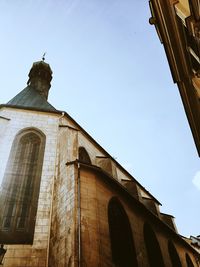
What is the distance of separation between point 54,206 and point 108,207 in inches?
78.7

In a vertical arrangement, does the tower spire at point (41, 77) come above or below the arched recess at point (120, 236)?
above

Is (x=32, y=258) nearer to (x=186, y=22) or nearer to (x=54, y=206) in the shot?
(x=54, y=206)

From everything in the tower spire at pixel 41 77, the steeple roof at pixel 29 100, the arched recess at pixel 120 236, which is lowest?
the arched recess at pixel 120 236

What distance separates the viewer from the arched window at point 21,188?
7.91 meters

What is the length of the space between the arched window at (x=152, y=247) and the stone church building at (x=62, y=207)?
41 millimetres

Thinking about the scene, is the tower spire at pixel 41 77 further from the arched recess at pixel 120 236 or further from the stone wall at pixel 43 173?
the arched recess at pixel 120 236

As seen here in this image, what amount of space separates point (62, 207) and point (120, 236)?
247cm

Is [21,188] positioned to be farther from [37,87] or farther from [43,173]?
[37,87]

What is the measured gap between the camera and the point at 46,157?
10.3 metres

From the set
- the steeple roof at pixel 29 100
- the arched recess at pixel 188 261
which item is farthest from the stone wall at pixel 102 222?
the steeple roof at pixel 29 100

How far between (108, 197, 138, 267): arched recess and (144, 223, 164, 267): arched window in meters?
1.75

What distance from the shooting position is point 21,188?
30.0 ft

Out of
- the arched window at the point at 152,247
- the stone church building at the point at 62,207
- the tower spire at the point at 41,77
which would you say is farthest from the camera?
the tower spire at the point at 41,77

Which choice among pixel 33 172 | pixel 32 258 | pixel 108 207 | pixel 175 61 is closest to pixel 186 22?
pixel 175 61
